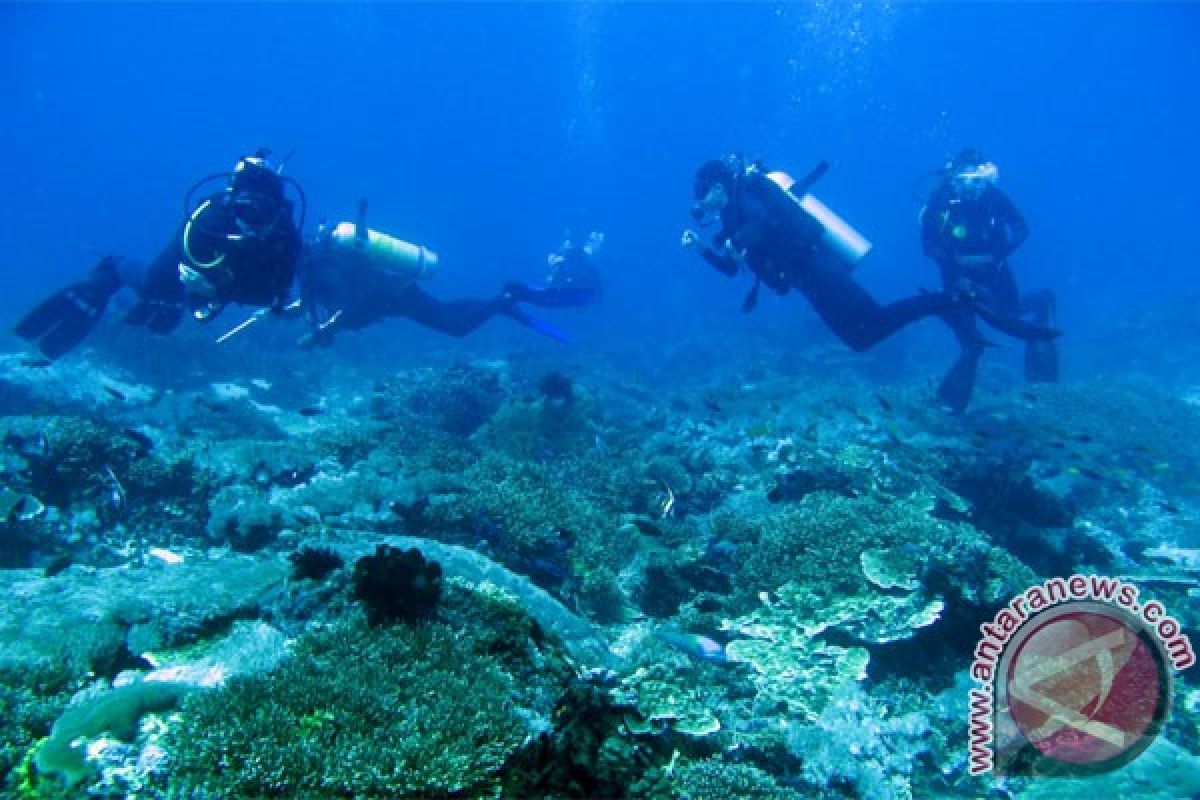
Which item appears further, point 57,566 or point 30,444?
point 30,444

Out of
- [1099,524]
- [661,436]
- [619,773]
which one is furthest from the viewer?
[661,436]

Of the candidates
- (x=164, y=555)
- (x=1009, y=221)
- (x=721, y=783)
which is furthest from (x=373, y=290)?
(x=1009, y=221)

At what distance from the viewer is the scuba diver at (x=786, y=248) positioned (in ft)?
34.5

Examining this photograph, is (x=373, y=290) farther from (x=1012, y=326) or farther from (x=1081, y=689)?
(x=1081, y=689)

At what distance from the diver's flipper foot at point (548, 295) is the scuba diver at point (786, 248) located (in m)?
5.58

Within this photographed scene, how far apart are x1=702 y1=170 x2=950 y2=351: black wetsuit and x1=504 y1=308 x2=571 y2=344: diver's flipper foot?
4.10 meters

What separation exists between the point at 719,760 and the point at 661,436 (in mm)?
9341

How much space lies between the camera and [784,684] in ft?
16.1

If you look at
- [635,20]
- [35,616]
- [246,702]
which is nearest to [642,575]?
[246,702]

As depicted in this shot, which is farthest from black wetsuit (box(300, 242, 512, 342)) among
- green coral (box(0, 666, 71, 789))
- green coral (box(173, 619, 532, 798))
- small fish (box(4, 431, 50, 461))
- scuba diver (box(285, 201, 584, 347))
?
green coral (box(173, 619, 532, 798))

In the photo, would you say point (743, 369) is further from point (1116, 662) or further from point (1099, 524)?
point (1116, 662)

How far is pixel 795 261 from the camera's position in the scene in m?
10.9

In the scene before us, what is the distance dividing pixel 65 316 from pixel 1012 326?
646 inches

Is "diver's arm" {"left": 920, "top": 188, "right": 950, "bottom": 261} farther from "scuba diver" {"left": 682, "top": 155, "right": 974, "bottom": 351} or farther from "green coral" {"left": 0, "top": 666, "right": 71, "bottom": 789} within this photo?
"green coral" {"left": 0, "top": 666, "right": 71, "bottom": 789}
